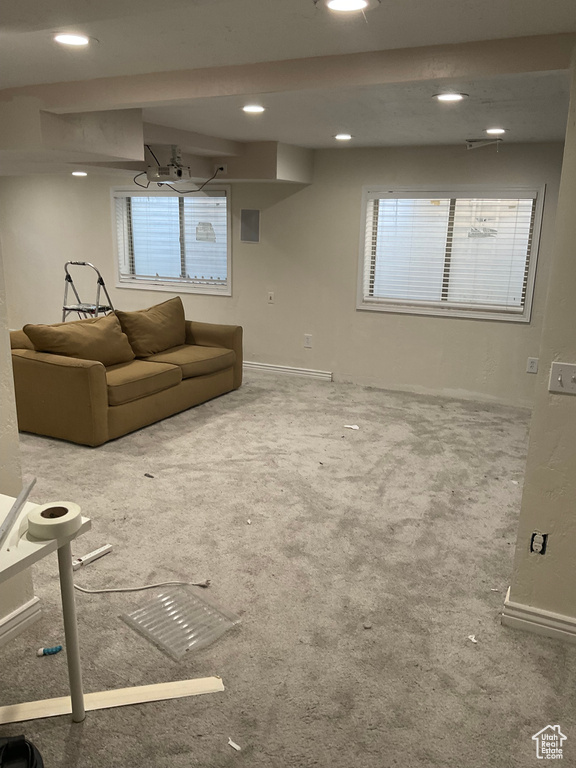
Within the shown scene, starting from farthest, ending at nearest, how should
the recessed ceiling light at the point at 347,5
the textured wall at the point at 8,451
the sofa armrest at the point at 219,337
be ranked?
the sofa armrest at the point at 219,337
the textured wall at the point at 8,451
the recessed ceiling light at the point at 347,5

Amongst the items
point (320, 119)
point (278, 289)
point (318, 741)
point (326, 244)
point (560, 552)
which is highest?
point (320, 119)

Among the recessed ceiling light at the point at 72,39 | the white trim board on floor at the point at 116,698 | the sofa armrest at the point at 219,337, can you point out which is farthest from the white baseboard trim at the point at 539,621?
the sofa armrest at the point at 219,337

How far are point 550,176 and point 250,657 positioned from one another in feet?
14.8

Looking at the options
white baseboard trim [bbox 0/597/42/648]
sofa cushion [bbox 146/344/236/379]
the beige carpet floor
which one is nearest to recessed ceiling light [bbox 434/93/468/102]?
the beige carpet floor

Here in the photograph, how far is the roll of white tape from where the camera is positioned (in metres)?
1.52

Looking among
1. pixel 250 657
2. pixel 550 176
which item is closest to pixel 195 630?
pixel 250 657

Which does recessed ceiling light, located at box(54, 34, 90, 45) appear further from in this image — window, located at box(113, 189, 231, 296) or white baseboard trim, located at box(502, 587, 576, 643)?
window, located at box(113, 189, 231, 296)

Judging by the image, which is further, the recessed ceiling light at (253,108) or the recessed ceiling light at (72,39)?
the recessed ceiling light at (253,108)

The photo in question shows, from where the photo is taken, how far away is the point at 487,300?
5434 mm

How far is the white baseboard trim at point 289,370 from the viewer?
6.22m

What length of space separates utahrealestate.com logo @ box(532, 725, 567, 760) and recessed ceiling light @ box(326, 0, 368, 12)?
7.65 feet

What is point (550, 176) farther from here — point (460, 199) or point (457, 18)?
point (457, 18)

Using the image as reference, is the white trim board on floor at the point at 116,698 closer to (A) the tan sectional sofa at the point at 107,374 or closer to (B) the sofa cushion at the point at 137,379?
(A) the tan sectional sofa at the point at 107,374

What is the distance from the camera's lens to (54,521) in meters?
1.54
